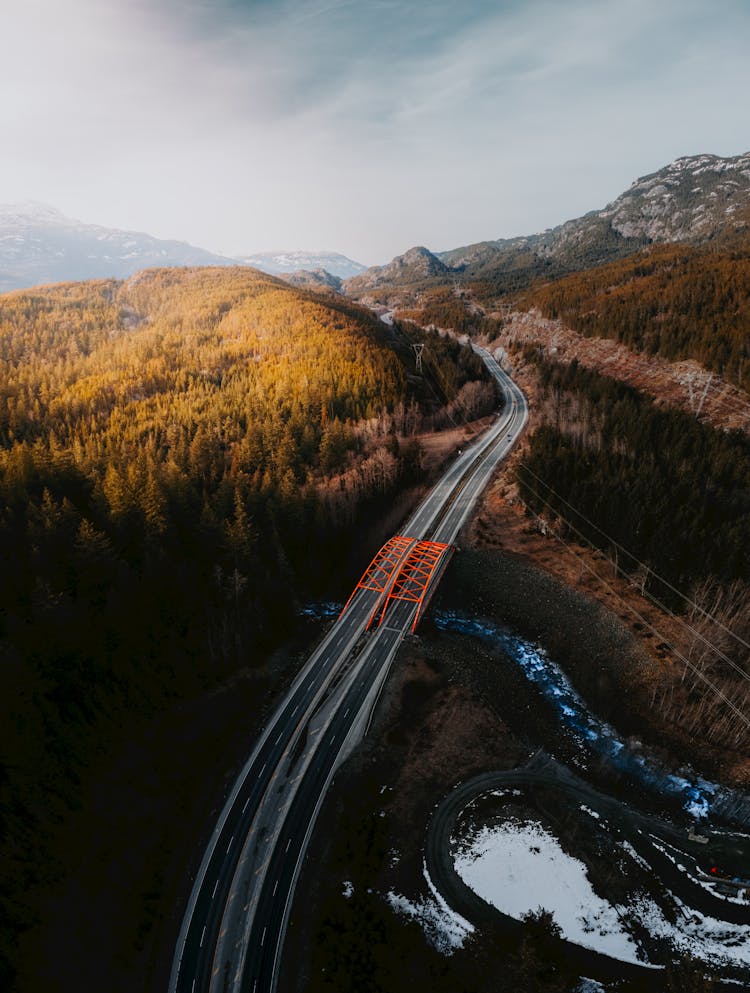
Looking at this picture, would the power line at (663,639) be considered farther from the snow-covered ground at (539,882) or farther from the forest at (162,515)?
the forest at (162,515)

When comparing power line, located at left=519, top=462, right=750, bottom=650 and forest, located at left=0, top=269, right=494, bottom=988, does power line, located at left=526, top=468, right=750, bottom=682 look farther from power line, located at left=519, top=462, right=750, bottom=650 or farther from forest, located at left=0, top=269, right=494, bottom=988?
forest, located at left=0, top=269, right=494, bottom=988

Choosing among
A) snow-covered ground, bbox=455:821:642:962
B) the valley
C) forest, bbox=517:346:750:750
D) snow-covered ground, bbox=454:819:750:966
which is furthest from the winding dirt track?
forest, bbox=517:346:750:750

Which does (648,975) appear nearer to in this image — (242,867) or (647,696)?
(647,696)

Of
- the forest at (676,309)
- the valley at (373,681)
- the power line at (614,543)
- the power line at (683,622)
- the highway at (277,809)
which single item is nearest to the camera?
the highway at (277,809)

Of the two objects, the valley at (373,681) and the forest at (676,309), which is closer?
the valley at (373,681)

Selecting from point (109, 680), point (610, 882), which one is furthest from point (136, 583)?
point (610, 882)

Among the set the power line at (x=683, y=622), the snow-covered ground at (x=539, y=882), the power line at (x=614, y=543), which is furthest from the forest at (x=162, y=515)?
the snow-covered ground at (x=539, y=882)

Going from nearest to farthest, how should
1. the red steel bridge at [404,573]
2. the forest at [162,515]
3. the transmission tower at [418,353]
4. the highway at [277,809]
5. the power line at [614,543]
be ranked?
the highway at [277,809] → the forest at [162,515] → the power line at [614,543] → the red steel bridge at [404,573] → the transmission tower at [418,353]

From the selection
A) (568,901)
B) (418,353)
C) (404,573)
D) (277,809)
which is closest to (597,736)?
(568,901)
